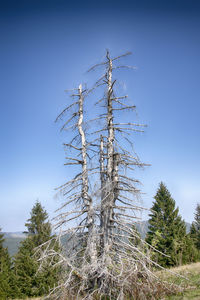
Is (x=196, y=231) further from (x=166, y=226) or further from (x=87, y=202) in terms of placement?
(x=87, y=202)

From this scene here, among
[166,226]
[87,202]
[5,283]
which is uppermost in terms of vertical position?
[87,202]

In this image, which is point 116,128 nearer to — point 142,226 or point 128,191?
point 128,191

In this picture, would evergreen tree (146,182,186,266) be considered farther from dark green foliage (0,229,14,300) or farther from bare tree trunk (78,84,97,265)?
bare tree trunk (78,84,97,265)

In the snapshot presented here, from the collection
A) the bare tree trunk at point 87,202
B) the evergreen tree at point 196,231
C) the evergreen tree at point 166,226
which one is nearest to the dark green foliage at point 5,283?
the bare tree trunk at point 87,202

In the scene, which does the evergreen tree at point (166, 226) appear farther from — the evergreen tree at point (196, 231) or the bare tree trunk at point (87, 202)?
the bare tree trunk at point (87, 202)

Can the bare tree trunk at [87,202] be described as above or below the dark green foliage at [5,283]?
above

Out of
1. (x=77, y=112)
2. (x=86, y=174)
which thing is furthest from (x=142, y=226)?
(x=77, y=112)

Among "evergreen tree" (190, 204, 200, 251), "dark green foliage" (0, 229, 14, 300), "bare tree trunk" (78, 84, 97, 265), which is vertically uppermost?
"bare tree trunk" (78, 84, 97, 265)

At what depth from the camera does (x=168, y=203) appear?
82.8 ft

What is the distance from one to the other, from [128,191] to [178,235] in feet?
64.5

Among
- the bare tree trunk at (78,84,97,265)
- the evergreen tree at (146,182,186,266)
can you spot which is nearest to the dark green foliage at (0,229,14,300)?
the bare tree trunk at (78,84,97,265)

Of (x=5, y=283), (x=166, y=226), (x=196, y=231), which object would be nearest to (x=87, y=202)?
(x=5, y=283)

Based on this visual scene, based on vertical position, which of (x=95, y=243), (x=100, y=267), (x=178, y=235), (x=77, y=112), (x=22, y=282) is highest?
(x=77, y=112)

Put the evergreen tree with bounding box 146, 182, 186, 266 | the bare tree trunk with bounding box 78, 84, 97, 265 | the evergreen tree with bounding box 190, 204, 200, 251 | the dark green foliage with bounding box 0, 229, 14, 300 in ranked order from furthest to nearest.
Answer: the evergreen tree with bounding box 190, 204, 200, 251
the evergreen tree with bounding box 146, 182, 186, 266
the dark green foliage with bounding box 0, 229, 14, 300
the bare tree trunk with bounding box 78, 84, 97, 265
